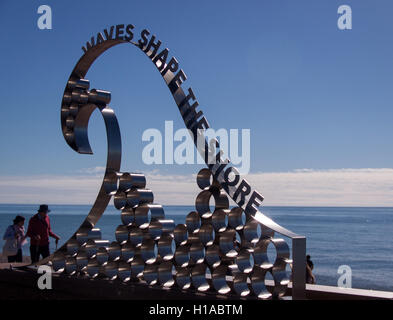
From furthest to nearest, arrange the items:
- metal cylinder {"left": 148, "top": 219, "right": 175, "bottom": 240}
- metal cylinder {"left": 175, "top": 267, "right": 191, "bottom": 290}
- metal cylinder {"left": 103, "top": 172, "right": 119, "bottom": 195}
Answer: metal cylinder {"left": 103, "top": 172, "right": 119, "bottom": 195}
metal cylinder {"left": 148, "top": 219, "right": 175, "bottom": 240}
metal cylinder {"left": 175, "top": 267, "right": 191, "bottom": 290}

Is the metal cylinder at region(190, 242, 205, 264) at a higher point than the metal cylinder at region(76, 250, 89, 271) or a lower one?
higher

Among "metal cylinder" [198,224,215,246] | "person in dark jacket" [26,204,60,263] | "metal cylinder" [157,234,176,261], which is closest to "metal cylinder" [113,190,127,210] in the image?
"metal cylinder" [157,234,176,261]

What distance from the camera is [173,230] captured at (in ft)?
26.0

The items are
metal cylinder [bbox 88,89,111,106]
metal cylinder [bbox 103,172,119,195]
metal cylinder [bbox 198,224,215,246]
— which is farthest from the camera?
metal cylinder [bbox 88,89,111,106]

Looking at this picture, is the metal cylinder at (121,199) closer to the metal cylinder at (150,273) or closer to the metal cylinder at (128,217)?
the metal cylinder at (128,217)

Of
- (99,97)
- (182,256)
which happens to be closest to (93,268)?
(182,256)

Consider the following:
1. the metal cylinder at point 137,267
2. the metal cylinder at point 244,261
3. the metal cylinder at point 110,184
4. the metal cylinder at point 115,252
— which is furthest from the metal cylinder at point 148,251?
the metal cylinder at point 244,261

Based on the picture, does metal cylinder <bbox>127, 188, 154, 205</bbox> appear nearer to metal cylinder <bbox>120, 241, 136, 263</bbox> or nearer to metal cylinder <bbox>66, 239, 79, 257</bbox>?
metal cylinder <bbox>120, 241, 136, 263</bbox>

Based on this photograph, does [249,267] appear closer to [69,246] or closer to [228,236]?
[228,236]

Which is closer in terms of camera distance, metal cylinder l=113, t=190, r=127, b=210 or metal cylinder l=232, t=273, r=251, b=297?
metal cylinder l=232, t=273, r=251, b=297

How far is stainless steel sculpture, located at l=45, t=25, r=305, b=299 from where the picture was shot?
22.7ft

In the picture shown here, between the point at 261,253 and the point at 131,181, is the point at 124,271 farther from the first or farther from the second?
the point at 261,253

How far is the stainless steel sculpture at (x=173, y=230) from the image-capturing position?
22.7 feet
